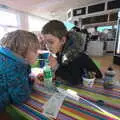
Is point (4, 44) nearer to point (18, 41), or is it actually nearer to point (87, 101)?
point (18, 41)

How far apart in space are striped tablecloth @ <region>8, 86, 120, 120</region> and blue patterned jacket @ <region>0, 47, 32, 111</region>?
1.7 inches

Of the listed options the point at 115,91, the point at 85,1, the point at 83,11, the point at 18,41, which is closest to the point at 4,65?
the point at 18,41

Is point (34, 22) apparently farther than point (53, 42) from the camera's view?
Yes

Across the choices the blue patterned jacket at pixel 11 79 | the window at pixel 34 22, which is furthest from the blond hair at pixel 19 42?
the window at pixel 34 22

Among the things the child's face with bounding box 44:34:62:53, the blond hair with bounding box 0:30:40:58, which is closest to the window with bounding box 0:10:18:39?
the child's face with bounding box 44:34:62:53

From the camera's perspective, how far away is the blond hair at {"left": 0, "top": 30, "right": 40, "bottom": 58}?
0.73 metres

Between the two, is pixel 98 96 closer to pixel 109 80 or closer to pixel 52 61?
pixel 109 80

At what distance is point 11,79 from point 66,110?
303mm

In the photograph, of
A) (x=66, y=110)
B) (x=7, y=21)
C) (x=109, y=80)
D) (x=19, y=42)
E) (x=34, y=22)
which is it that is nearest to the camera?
(x=66, y=110)

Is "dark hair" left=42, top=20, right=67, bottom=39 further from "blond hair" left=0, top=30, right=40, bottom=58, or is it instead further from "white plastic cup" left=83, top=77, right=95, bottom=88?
"white plastic cup" left=83, top=77, right=95, bottom=88

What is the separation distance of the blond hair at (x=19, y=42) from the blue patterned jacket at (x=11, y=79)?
63mm

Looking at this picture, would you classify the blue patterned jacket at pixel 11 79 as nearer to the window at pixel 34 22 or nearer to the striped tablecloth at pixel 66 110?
the striped tablecloth at pixel 66 110

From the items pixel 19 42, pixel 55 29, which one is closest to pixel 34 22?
pixel 55 29

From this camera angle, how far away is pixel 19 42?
2.43 feet
